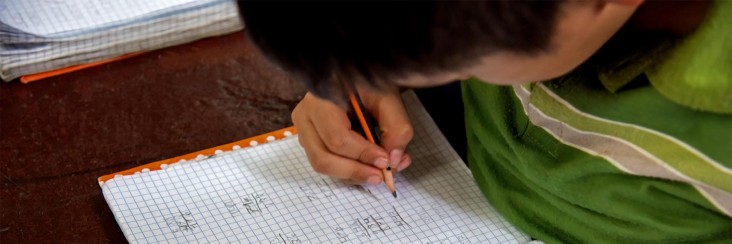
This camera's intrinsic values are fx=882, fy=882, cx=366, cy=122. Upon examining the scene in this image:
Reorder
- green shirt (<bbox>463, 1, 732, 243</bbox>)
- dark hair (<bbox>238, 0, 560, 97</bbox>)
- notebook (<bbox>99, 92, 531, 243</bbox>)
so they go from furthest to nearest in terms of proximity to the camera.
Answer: notebook (<bbox>99, 92, 531, 243</bbox>), green shirt (<bbox>463, 1, 732, 243</bbox>), dark hair (<bbox>238, 0, 560, 97</bbox>)

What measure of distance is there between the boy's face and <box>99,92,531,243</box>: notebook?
22cm

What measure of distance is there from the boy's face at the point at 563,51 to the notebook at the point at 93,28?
43 cm

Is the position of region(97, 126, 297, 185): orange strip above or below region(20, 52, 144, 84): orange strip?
below

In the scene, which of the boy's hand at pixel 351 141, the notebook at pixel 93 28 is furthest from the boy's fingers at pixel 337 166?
the notebook at pixel 93 28

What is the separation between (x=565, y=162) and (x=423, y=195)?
139 millimetres

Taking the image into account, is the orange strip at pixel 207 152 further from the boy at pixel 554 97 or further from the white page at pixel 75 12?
the white page at pixel 75 12

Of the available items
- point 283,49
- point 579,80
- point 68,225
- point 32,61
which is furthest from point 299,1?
point 32,61

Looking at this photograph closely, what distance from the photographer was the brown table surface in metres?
0.72

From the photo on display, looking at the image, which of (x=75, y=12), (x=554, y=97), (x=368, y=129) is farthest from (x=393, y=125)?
(x=75, y=12)

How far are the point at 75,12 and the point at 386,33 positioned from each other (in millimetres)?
608

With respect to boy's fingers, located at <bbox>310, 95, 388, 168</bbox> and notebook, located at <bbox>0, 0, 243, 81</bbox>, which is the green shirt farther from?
notebook, located at <bbox>0, 0, 243, 81</bbox>

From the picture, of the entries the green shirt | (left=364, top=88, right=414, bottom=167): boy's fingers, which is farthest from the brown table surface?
the green shirt

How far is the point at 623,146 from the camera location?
1.94 ft

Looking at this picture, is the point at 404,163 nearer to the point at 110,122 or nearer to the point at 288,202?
the point at 288,202
